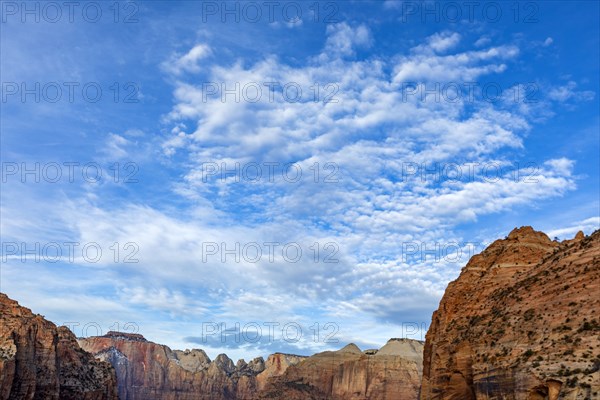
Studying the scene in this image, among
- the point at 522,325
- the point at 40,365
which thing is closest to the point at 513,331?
the point at 522,325

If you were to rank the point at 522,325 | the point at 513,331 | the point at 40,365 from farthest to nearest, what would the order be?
the point at 40,365
the point at 513,331
the point at 522,325

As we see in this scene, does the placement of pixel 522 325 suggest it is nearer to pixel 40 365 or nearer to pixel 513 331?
pixel 513 331

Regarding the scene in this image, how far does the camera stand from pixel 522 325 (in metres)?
50.0

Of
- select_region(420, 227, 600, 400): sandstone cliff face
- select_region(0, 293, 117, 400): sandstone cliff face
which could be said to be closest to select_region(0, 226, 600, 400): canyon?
select_region(420, 227, 600, 400): sandstone cliff face

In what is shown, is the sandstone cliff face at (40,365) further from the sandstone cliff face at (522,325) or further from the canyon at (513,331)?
the sandstone cliff face at (522,325)

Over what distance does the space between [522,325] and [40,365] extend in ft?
258

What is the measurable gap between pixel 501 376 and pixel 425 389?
93.3 ft

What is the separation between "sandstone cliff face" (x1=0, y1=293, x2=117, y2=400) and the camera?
86.8 m

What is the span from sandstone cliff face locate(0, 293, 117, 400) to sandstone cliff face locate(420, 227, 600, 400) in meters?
58.2

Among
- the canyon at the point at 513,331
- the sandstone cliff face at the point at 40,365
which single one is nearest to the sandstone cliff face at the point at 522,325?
the canyon at the point at 513,331

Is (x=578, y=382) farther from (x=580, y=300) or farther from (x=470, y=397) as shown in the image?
(x=470, y=397)

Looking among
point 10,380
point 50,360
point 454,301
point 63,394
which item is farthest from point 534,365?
point 63,394

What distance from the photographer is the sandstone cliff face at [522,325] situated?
4206 cm

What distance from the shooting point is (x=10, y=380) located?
84250 millimetres
